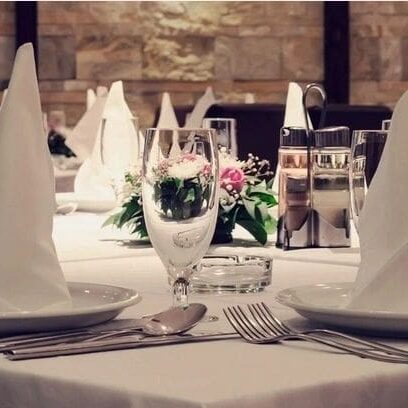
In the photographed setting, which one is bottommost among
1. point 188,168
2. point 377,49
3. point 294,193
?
point 294,193

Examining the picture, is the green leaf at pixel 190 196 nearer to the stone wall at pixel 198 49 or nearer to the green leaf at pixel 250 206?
the green leaf at pixel 250 206

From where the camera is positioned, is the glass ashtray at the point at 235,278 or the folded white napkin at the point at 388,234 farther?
the glass ashtray at the point at 235,278

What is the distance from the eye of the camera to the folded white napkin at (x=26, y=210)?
148 cm

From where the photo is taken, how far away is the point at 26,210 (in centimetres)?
152

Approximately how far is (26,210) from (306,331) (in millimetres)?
383

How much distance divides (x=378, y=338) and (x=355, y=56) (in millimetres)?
7272

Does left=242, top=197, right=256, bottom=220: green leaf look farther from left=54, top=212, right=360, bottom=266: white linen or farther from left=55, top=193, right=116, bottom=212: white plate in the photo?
left=55, top=193, right=116, bottom=212: white plate

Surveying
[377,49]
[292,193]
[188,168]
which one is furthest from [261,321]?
[377,49]

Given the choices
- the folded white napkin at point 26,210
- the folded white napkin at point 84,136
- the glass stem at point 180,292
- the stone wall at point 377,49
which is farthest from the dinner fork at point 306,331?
the stone wall at point 377,49

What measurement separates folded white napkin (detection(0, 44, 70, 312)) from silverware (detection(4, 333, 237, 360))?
0.16 meters

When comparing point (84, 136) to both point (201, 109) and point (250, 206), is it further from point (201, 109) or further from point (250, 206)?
point (250, 206)

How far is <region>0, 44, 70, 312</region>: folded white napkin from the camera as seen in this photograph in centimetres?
148

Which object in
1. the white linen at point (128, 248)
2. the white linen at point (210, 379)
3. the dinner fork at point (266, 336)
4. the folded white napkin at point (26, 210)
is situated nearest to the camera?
the white linen at point (210, 379)

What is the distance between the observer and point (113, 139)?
3035 millimetres
